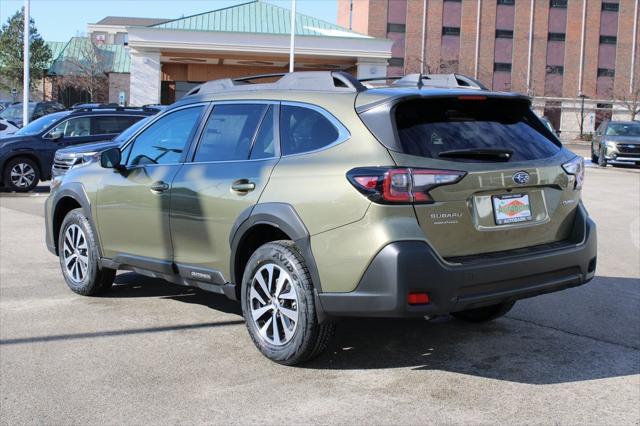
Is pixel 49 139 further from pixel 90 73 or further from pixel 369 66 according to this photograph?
pixel 90 73

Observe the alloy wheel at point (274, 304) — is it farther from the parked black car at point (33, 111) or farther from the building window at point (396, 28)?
the building window at point (396, 28)

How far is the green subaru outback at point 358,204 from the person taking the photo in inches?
179

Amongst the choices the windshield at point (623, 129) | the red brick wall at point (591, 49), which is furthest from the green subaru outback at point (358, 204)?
the red brick wall at point (591, 49)

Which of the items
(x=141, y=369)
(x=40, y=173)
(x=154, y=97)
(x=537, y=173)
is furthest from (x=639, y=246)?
(x=154, y=97)

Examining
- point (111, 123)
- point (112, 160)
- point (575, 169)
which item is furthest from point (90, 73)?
point (575, 169)

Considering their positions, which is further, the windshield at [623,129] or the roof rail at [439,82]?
the windshield at [623,129]

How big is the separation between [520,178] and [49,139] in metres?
14.5

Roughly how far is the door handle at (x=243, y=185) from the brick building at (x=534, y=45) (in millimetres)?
70617

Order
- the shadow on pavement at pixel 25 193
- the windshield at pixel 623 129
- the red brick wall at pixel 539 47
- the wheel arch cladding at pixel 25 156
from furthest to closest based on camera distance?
the red brick wall at pixel 539 47, the windshield at pixel 623 129, the wheel arch cladding at pixel 25 156, the shadow on pavement at pixel 25 193

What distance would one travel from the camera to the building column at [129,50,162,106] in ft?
127

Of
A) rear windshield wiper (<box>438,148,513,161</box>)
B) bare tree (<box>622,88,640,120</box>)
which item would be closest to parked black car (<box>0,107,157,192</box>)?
rear windshield wiper (<box>438,148,513,161</box>)

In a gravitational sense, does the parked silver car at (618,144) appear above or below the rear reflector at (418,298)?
above

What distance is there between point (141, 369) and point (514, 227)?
2557mm

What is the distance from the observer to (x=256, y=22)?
39938 mm
